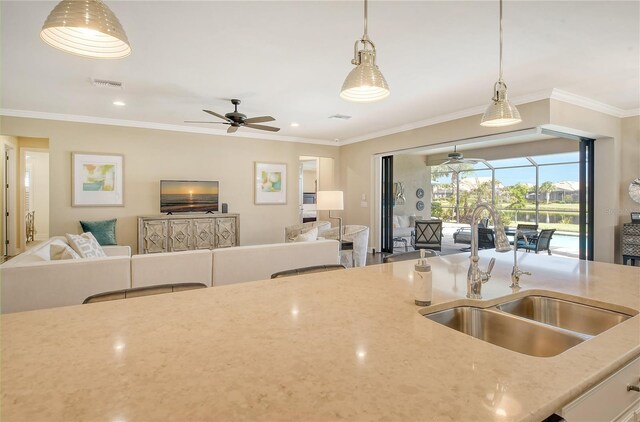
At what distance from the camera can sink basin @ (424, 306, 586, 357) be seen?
3.64ft

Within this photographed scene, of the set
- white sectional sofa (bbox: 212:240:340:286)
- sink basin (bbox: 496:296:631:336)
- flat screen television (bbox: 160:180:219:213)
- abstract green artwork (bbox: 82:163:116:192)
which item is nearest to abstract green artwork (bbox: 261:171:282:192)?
flat screen television (bbox: 160:180:219:213)

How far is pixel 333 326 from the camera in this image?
1074mm

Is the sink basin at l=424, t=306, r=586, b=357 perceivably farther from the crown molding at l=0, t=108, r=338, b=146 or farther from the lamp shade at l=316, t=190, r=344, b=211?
the crown molding at l=0, t=108, r=338, b=146

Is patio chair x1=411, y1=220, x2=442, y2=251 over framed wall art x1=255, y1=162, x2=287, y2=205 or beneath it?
beneath

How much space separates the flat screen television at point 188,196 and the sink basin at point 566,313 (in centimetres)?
602

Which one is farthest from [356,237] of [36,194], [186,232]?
[36,194]

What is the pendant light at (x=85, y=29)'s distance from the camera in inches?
45.1

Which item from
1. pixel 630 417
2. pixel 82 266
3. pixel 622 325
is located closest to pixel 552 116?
pixel 622 325

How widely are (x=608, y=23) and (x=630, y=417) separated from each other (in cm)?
308

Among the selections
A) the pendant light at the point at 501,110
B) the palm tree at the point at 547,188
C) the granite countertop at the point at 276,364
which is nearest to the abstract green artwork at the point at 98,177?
the granite countertop at the point at 276,364

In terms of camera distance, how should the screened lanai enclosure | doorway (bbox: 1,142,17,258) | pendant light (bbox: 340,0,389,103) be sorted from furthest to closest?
the screened lanai enclosure < doorway (bbox: 1,142,17,258) < pendant light (bbox: 340,0,389,103)

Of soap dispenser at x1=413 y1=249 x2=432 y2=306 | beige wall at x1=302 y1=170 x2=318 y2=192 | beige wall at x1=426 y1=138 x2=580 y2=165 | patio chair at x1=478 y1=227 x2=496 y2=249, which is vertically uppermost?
beige wall at x1=426 y1=138 x2=580 y2=165

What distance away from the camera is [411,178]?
998 cm

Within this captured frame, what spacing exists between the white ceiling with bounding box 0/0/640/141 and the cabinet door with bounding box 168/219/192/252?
198cm
